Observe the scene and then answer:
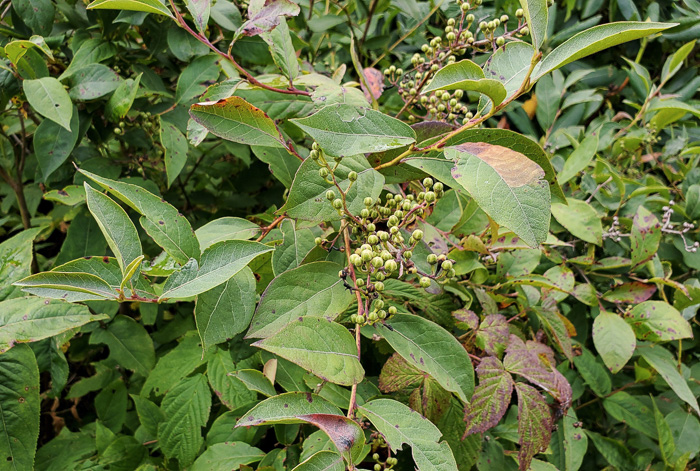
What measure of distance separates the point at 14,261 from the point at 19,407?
30 centimetres

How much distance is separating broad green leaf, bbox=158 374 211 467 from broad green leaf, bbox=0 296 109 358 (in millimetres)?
289

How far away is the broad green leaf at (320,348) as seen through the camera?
609 mm

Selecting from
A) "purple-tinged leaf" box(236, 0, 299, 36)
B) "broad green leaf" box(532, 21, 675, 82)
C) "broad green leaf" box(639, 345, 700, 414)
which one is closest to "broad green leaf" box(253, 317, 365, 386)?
"broad green leaf" box(532, 21, 675, 82)

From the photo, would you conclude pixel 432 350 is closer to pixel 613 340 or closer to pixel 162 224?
pixel 162 224

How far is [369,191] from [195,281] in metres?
0.31

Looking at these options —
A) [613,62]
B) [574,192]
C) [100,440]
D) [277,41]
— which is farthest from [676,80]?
[100,440]

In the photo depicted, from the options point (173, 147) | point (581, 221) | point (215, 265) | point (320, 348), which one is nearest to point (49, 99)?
point (173, 147)

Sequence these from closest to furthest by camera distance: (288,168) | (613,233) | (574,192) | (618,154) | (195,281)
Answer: (195,281)
(288,168)
(613,233)
(574,192)
(618,154)

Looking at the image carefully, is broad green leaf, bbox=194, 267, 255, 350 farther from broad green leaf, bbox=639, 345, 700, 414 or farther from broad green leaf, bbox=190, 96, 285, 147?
broad green leaf, bbox=639, 345, 700, 414

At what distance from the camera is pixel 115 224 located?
0.73 m

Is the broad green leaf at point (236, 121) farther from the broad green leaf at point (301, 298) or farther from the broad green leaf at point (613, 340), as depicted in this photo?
the broad green leaf at point (613, 340)

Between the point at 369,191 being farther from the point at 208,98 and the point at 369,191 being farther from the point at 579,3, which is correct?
the point at 579,3

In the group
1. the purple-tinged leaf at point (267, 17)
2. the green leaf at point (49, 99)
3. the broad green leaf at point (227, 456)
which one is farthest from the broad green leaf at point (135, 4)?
the broad green leaf at point (227, 456)

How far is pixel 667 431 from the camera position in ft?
3.85
